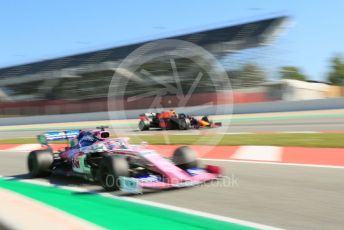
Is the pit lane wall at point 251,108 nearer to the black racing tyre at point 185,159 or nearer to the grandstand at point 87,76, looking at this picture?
the grandstand at point 87,76

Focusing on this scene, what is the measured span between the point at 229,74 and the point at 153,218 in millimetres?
26541

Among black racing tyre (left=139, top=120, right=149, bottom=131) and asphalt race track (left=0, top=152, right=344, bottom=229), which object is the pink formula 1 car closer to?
asphalt race track (left=0, top=152, right=344, bottom=229)

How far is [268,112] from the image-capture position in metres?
26.8

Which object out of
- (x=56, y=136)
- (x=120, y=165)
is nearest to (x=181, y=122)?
(x=56, y=136)

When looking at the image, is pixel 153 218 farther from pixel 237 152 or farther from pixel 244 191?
pixel 237 152

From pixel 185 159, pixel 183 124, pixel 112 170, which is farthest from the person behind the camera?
pixel 183 124

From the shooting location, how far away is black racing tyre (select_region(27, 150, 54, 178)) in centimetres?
790

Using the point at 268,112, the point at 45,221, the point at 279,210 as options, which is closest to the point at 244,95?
the point at 268,112

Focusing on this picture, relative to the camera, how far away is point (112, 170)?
19.9ft

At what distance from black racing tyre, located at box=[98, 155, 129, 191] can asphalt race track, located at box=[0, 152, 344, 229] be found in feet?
0.99

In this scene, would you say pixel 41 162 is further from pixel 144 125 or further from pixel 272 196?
pixel 144 125

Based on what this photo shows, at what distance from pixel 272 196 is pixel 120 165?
→ 79.4 inches

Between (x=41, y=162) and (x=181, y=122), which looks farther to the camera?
(x=181, y=122)

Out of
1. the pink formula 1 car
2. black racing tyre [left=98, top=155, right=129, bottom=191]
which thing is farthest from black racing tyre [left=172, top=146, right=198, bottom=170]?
black racing tyre [left=98, top=155, right=129, bottom=191]
